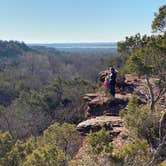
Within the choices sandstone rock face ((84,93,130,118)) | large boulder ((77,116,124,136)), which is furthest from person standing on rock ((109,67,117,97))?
large boulder ((77,116,124,136))

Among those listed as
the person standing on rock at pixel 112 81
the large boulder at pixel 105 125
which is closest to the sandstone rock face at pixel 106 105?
the person standing on rock at pixel 112 81

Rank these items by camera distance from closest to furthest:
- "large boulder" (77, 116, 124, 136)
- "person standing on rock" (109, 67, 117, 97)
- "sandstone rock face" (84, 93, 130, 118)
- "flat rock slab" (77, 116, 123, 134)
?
"large boulder" (77, 116, 124, 136) < "flat rock slab" (77, 116, 123, 134) < "person standing on rock" (109, 67, 117, 97) < "sandstone rock face" (84, 93, 130, 118)

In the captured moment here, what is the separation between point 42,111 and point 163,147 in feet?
96.3

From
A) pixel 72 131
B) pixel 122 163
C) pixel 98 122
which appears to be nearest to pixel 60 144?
pixel 72 131

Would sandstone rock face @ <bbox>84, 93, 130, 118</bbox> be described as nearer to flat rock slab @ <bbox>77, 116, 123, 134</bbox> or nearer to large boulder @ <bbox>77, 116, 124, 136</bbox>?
large boulder @ <bbox>77, 116, 124, 136</bbox>

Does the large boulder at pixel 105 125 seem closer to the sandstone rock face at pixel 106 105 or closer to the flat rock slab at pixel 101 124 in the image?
Answer: the flat rock slab at pixel 101 124

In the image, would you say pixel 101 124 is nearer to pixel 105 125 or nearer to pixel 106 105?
pixel 105 125

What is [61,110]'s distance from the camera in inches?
1508

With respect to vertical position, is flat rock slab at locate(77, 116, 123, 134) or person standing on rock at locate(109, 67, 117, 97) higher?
person standing on rock at locate(109, 67, 117, 97)

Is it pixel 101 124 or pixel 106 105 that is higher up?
pixel 106 105

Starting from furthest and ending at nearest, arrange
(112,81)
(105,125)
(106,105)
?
1. (106,105)
2. (112,81)
3. (105,125)

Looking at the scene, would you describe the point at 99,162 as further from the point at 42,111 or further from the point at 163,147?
the point at 42,111

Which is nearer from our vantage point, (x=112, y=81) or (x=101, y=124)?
(x=101, y=124)

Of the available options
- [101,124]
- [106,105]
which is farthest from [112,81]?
[101,124]
